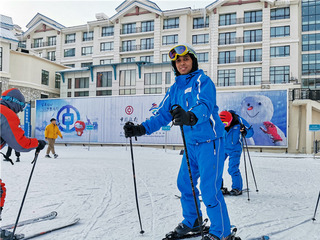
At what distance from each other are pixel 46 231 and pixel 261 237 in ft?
7.21

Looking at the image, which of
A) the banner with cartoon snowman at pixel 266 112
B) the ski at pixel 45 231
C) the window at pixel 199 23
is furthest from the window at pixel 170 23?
the ski at pixel 45 231

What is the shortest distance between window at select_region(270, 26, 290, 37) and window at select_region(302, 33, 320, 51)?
11.0 metres

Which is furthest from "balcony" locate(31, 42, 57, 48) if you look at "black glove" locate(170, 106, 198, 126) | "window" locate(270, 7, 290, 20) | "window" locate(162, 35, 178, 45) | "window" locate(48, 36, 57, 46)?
"black glove" locate(170, 106, 198, 126)

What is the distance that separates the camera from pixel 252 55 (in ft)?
101

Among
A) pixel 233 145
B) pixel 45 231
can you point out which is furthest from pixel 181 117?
pixel 233 145

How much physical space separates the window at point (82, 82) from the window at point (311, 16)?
3260cm

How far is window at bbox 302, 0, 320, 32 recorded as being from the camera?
127 feet

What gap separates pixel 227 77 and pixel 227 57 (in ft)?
8.11

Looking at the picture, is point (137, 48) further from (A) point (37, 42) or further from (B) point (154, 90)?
(A) point (37, 42)

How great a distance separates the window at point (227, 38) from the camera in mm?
31484

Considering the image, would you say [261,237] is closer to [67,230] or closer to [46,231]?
[67,230]

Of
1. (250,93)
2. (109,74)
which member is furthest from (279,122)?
(109,74)

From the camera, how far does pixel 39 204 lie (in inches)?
151

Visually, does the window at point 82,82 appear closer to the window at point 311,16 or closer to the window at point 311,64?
the window at point 311,64
